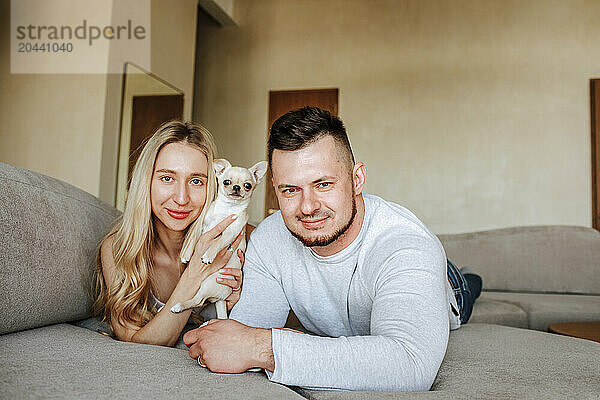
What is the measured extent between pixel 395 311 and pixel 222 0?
5103mm

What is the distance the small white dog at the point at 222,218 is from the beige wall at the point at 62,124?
2190mm

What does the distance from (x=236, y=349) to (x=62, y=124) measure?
9.79ft

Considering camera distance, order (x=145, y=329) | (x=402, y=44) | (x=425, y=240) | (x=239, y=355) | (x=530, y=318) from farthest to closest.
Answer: (x=402, y=44) < (x=530, y=318) < (x=145, y=329) < (x=425, y=240) < (x=239, y=355)

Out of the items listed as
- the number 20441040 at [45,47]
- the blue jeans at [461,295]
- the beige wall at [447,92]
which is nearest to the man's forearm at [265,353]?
the blue jeans at [461,295]

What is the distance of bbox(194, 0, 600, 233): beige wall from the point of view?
4.91 meters

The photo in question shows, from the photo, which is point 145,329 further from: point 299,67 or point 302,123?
point 299,67

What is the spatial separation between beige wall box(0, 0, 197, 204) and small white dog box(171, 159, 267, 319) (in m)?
2.19

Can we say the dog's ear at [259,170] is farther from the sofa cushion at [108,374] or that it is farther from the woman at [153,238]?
the sofa cushion at [108,374]

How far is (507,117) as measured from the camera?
503 centimetres

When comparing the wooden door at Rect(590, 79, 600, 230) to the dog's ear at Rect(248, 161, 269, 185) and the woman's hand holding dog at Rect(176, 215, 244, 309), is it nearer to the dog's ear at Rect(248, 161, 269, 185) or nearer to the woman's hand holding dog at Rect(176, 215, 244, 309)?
the dog's ear at Rect(248, 161, 269, 185)

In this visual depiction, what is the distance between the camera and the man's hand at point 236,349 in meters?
1.17

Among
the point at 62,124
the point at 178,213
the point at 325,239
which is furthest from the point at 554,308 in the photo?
the point at 62,124

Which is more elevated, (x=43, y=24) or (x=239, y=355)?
(x=43, y=24)

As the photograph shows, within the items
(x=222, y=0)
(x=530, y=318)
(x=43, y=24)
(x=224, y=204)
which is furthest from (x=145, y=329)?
(x=222, y=0)
